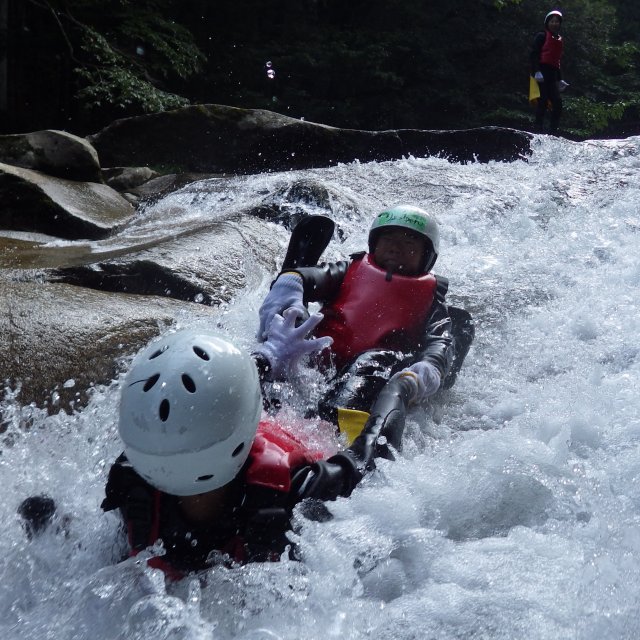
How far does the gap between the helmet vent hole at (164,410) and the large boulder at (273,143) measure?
7857mm

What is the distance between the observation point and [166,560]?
2.36 meters

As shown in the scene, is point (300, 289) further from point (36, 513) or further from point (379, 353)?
point (36, 513)

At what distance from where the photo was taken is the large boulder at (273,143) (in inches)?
382

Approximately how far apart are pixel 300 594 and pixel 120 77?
1032 cm

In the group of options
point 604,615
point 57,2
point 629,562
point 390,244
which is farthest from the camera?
point 57,2

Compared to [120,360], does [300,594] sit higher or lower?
higher

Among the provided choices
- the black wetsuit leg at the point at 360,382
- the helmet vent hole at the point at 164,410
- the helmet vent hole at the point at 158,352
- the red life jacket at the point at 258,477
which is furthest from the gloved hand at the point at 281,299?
the helmet vent hole at the point at 164,410

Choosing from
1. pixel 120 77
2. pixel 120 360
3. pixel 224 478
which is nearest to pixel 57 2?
pixel 120 77

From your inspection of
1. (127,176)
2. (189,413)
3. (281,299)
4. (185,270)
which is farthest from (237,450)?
(127,176)

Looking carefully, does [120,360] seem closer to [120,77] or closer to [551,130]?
[120,77]

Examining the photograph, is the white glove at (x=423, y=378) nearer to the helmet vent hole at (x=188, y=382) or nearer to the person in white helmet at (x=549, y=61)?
the helmet vent hole at (x=188, y=382)

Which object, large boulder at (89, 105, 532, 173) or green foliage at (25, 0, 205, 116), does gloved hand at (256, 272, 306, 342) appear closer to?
large boulder at (89, 105, 532, 173)

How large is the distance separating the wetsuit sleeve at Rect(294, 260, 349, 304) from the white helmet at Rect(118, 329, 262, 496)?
179 centimetres

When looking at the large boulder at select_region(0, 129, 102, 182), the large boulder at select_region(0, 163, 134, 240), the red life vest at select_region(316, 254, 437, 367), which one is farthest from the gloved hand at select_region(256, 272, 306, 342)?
the large boulder at select_region(0, 129, 102, 182)
